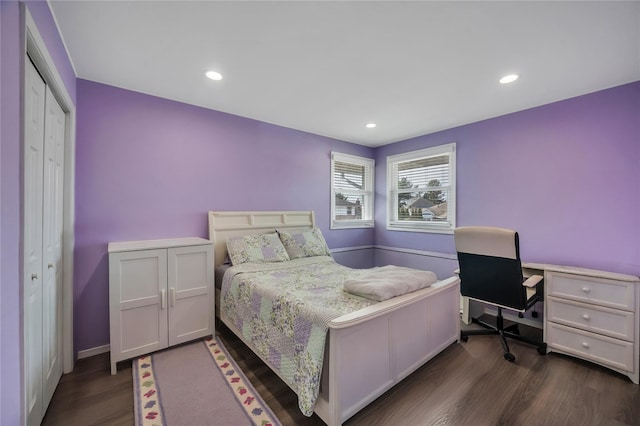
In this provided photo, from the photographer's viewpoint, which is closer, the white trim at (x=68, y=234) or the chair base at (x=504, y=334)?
the white trim at (x=68, y=234)

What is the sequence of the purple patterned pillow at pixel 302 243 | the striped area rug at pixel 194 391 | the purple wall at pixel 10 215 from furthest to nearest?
the purple patterned pillow at pixel 302 243
the striped area rug at pixel 194 391
the purple wall at pixel 10 215

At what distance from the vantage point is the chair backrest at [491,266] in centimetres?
219

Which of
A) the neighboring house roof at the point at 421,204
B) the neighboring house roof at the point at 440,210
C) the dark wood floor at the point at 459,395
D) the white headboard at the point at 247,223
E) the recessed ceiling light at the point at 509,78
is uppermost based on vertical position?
the recessed ceiling light at the point at 509,78

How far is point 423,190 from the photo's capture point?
13.1 ft

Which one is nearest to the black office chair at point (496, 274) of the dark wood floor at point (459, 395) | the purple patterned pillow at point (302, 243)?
the dark wood floor at point (459, 395)

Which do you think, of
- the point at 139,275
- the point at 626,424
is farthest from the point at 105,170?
the point at 626,424

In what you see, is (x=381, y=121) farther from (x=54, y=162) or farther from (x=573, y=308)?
(x=54, y=162)

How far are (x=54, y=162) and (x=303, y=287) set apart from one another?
6.59 feet

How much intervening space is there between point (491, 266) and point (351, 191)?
8.20 feet

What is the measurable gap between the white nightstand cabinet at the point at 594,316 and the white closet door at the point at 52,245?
12.9 ft

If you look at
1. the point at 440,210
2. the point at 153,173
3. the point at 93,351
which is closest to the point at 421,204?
the point at 440,210

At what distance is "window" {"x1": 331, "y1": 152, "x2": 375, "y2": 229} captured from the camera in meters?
4.23

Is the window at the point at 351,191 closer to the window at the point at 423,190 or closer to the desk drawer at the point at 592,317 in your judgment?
the window at the point at 423,190

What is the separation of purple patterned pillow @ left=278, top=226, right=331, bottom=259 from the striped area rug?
1.29 metres
